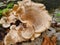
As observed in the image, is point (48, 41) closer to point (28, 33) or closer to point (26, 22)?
point (28, 33)

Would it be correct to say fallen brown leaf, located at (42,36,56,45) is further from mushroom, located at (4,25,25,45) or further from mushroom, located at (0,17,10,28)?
mushroom, located at (0,17,10,28)

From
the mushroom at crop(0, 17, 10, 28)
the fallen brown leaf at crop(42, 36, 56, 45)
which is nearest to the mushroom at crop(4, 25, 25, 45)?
the mushroom at crop(0, 17, 10, 28)

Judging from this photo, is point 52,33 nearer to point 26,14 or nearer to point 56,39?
point 56,39

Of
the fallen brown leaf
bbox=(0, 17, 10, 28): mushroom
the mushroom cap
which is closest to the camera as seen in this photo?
the mushroom cap

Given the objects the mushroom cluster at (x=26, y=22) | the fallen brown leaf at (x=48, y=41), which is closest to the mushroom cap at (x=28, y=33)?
the mushroom cluster at (x=26, y=22)

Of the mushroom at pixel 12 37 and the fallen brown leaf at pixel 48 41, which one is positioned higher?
the mushroom at pixel 12 37

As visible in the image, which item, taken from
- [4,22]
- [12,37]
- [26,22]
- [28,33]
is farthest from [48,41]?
[4,22]

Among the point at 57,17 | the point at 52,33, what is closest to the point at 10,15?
the point at 52,33

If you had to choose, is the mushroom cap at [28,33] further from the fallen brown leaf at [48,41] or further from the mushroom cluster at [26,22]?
the fallen brown leaf at [48,41]
